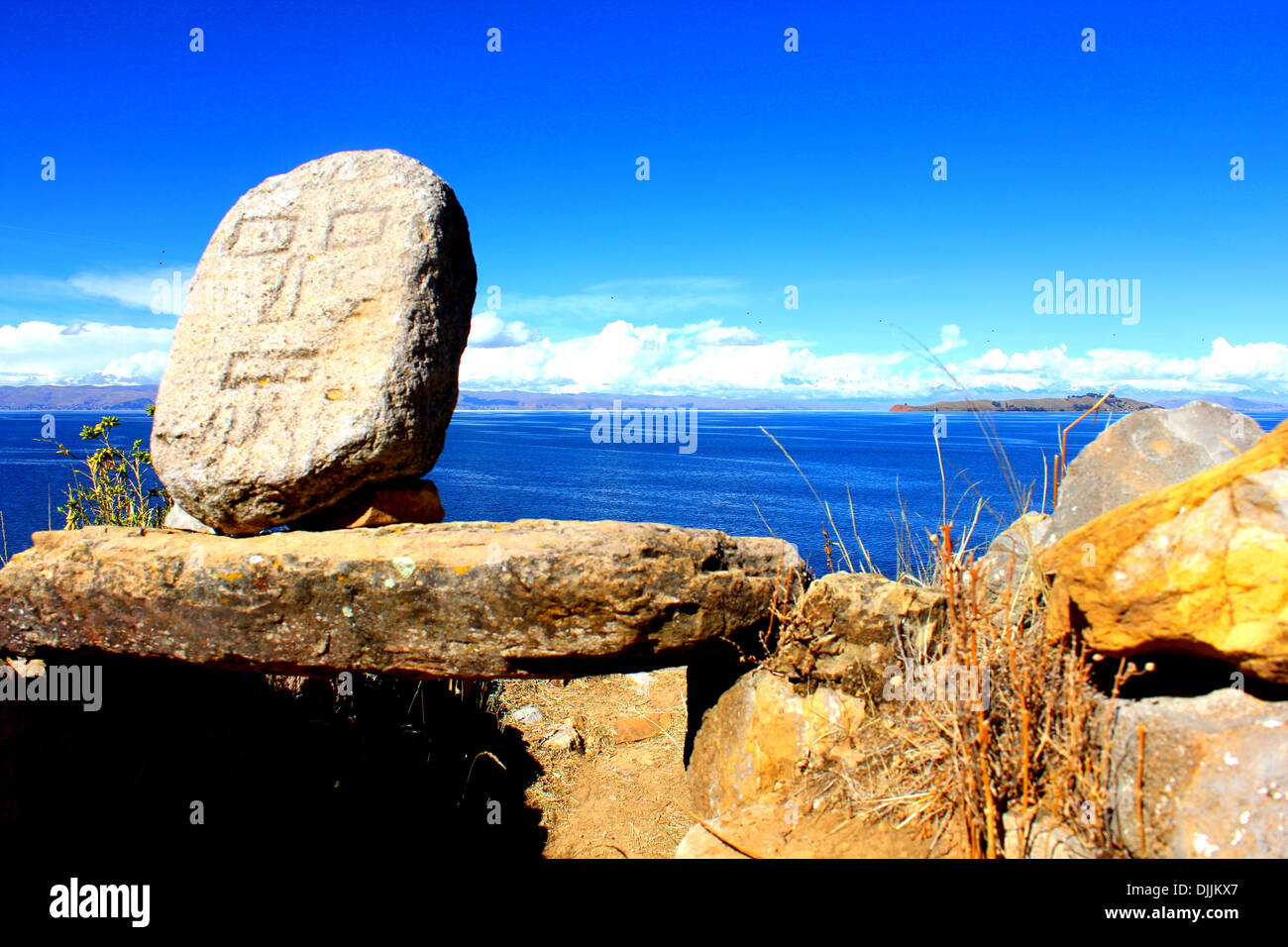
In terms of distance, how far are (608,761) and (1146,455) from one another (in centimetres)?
394

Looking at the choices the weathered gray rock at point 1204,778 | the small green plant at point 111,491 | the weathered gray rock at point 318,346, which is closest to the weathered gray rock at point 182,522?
the weathered gray rock at point 318,346

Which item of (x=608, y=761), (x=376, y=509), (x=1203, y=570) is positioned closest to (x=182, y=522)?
(x=376, y=509)

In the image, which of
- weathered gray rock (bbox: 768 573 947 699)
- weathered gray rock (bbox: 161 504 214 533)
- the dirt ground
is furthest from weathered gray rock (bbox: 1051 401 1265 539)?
weathered gray rock (bbox: 161 504 214 533)

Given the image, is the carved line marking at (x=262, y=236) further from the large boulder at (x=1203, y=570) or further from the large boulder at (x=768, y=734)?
the large boulder at (x=1203, y=570)

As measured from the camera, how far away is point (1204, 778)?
2.72 meters

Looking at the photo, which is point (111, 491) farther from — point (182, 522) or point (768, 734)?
point (768, 734)

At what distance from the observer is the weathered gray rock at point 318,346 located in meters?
3.97

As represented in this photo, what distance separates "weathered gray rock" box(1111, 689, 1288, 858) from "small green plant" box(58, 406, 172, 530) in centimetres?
750

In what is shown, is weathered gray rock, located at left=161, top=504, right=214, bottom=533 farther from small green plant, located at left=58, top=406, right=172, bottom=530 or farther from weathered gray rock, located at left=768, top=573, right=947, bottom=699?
weathered gray rock, located at left=768, top=573, right=947, bottom=699

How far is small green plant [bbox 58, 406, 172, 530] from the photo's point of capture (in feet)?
23.7

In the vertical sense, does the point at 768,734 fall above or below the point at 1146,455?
below

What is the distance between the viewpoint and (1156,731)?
286 centimetres
